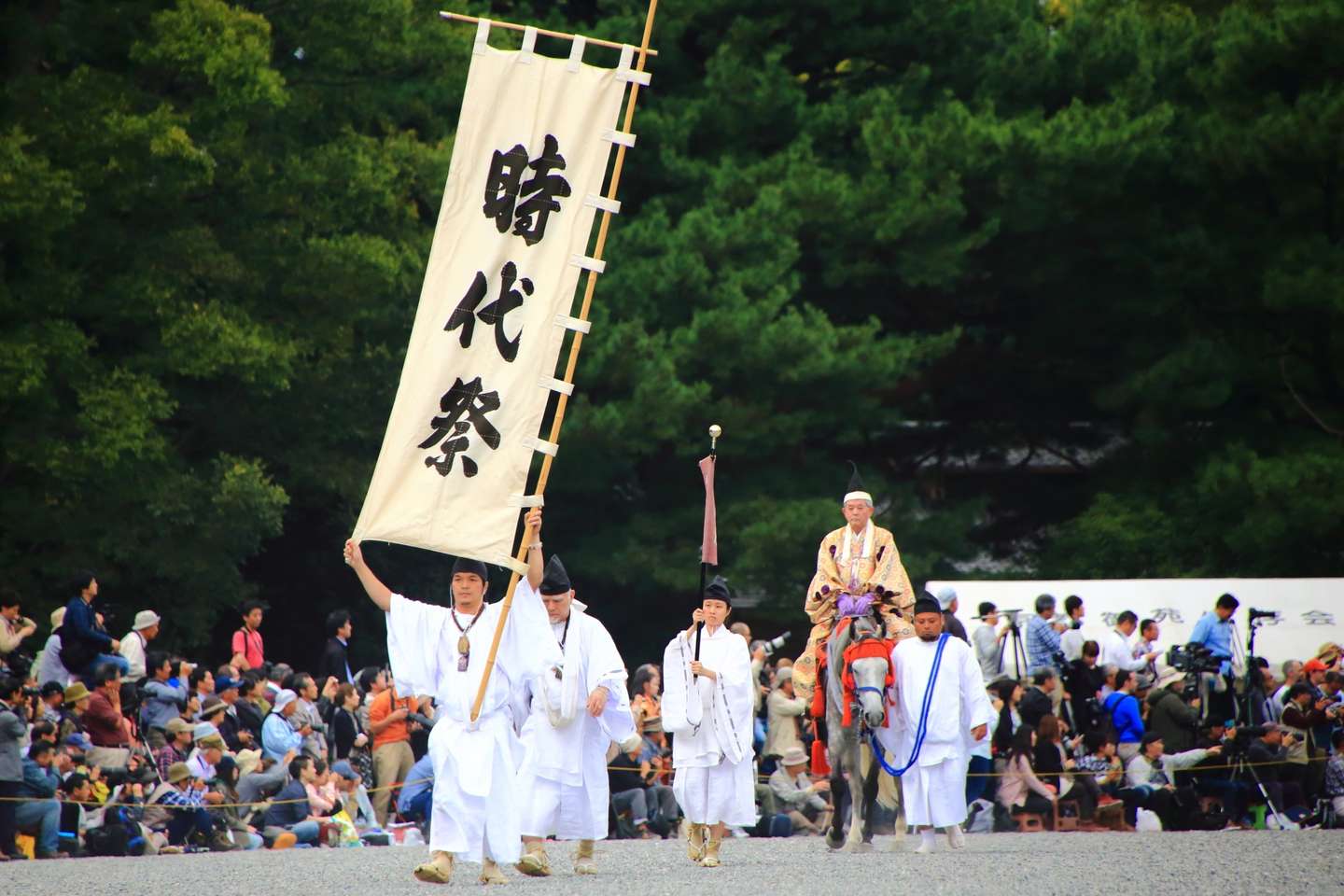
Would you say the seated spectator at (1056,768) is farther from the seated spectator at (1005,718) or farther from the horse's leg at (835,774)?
the horse's leg at (835,774)

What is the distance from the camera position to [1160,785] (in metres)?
15.8

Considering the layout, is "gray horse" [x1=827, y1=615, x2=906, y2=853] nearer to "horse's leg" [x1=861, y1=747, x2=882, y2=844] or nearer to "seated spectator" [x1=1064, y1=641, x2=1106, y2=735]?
"horse's leg" [x1=861, y1=747, x2=882, y2=844]

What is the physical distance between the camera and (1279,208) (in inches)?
1003

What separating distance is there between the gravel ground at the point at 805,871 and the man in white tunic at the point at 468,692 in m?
0.27

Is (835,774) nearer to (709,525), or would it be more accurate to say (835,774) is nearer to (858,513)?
(858,513)

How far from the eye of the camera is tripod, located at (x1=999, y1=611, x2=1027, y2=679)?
1653 cm

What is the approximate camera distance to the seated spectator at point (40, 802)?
11.8 metres

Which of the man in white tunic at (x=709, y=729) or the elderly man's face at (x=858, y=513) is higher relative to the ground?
the elderly man's face at (x=858, y=513)

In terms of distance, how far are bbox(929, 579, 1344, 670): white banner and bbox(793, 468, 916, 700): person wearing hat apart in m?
5.87

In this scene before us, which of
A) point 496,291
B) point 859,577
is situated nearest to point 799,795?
point 859,577

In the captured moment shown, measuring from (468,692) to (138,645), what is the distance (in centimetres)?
637

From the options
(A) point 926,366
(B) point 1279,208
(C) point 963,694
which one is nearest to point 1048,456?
(A) point 926,366

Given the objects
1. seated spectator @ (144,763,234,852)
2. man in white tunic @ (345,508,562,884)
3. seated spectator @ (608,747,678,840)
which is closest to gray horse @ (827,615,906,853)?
man in white tunic @ (345,508,562,884)

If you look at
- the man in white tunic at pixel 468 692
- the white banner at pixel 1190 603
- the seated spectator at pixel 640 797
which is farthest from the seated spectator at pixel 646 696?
the man in white tunic at pixel 468 692
